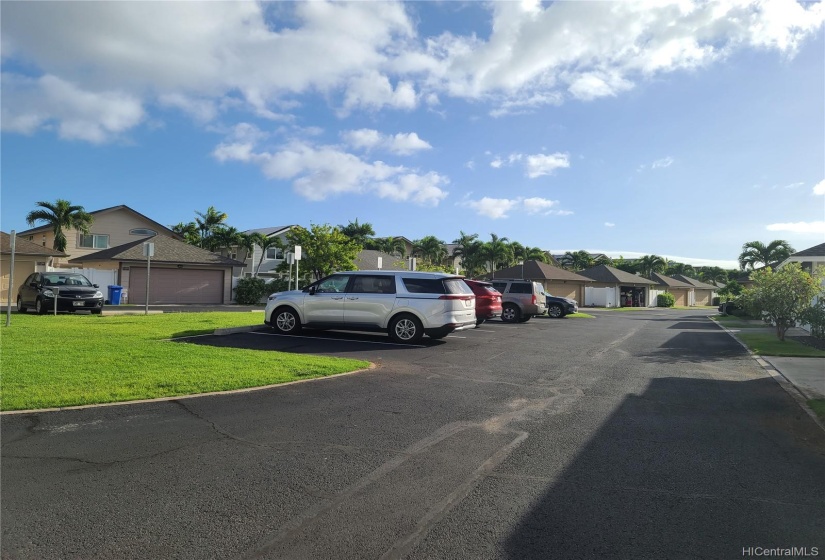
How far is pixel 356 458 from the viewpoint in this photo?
4684 mm

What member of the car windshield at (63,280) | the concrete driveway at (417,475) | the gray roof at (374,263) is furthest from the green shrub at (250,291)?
the concrete driveway at (417,475)

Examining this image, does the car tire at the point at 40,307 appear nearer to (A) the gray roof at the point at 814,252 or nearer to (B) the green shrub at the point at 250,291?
(B) the green shrub at the point at 250,291

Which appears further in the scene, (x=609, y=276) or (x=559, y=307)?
(x=609, y=276)

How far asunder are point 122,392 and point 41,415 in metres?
0.98

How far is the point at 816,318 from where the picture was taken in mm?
14953

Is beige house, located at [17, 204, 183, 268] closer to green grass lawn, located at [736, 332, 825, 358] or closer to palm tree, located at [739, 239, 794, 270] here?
green grass lawn, located at [736, 332, 825, 358]

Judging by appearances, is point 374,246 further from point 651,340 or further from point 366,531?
point 366,531

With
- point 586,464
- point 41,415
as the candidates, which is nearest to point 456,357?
point 586,464

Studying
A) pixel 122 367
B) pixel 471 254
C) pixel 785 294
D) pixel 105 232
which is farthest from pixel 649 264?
pixel 122 367

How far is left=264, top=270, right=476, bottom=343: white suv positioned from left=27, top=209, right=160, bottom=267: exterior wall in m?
33.3

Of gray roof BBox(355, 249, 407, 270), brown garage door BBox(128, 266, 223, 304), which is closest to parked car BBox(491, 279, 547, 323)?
gray roof BBox(355, 249, 407, 270)

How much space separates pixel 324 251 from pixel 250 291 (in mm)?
6285

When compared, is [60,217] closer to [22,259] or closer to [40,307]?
[22,259]

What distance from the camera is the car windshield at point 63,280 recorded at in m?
19.0
